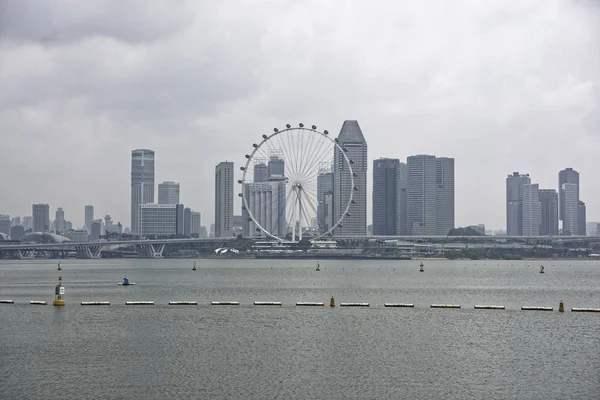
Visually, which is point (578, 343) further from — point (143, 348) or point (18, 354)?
point (18, 354)

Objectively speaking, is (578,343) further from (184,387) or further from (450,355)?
(184,387)

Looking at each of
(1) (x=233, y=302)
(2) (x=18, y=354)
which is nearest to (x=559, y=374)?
(2) (x=18, y=354)

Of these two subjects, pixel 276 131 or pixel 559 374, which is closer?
pixel 559 374

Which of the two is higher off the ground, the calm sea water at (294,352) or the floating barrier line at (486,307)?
the floating barrier line at (486,307)

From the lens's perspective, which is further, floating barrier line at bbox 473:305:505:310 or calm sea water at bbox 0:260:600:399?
floating barrier line at bbox 473:305:505:310

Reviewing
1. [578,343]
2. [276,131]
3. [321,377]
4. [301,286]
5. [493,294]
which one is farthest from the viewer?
[276,131]

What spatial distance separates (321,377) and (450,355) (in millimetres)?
9505

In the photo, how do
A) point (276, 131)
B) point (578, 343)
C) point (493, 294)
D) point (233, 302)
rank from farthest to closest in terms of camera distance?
1. point (276, 131)
2. point (493, 294)
3. point (233, 302)
4. point (578, 343)

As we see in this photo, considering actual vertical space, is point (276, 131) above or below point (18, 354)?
above

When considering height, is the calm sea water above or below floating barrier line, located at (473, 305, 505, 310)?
below

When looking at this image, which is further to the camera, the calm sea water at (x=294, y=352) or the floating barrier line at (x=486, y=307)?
the floating barrier line at (x=486, y=307)

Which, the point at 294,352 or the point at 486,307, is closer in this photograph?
the point at 294,352

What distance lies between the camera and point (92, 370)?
43250mm

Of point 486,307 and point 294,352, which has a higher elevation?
point 486,307
